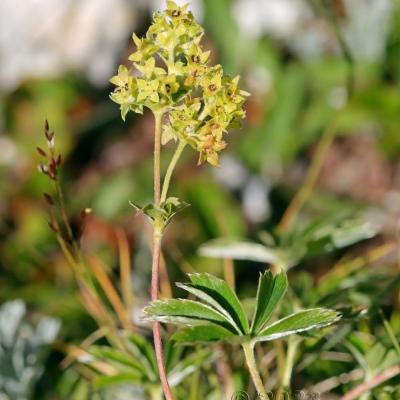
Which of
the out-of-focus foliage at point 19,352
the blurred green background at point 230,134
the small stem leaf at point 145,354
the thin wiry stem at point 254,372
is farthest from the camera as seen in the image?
the blurred green background at point 230,134

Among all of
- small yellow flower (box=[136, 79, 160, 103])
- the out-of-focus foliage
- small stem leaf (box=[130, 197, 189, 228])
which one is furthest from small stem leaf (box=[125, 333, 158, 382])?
small yellow flower (box=[136, 79, 160, 103])

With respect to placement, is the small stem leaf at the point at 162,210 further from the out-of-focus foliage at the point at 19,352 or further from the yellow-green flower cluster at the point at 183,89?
the out-of-focus foliage at the point at 19,352

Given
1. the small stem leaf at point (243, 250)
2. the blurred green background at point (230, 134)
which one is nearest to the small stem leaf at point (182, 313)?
the small stem leaf at point (243, 250)

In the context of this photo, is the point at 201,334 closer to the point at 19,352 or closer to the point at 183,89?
the point at 183,89

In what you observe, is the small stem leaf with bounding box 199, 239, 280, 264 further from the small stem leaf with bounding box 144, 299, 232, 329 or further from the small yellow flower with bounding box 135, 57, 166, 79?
the small yellow flower with bounding box 135, 57, 166, 79

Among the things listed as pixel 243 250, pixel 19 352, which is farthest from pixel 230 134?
pixel 19 352

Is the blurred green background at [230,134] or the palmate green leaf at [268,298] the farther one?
the blurred green background at [230,134]
